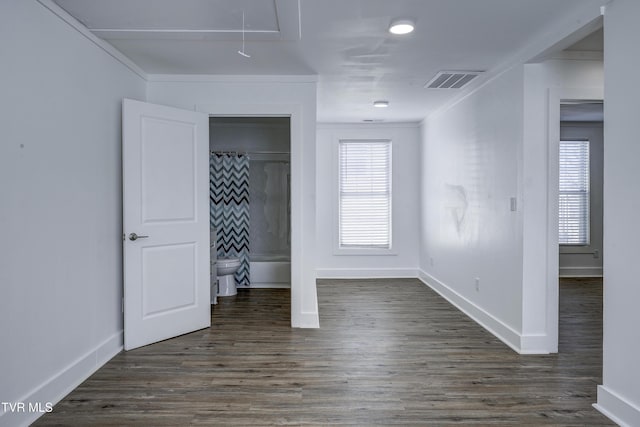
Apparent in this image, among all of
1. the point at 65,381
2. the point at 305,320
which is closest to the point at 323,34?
the point at 305,320

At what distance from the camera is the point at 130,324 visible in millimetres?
3539

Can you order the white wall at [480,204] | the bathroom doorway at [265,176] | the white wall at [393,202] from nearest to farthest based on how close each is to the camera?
the white wall at [480,204] < the bathroom doorway at [265,176] < the white wall at [393,202]

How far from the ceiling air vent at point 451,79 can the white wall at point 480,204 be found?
0.18 meters

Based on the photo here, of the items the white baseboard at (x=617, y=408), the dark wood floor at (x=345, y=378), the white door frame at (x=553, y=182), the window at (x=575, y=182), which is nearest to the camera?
the white baseboard at (x=617, y=408)

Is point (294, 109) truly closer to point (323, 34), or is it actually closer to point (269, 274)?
point (323, 34)

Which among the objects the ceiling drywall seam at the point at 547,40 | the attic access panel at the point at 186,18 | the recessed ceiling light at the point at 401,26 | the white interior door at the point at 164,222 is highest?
the attic access panel at the point at 186,18

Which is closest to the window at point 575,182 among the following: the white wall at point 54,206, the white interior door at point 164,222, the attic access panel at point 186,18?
the attic access panel at point 186,18

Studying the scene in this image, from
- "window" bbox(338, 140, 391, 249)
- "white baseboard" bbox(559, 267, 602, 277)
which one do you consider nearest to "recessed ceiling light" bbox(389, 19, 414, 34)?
"window" bbox(338, 140, 391, 249)

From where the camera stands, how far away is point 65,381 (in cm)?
273

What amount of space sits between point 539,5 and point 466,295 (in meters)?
3.01

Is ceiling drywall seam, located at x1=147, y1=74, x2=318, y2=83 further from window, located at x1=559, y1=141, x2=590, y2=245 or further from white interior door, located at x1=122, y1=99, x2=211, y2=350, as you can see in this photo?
window, located at x1=559, y1=141, x2=590, y2=245

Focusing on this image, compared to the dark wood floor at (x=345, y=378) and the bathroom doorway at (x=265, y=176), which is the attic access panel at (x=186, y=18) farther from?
the bathroom doorway at (x=265, y=176)

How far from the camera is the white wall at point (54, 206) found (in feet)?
7.48

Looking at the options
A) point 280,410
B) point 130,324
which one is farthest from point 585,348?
point 130,324
